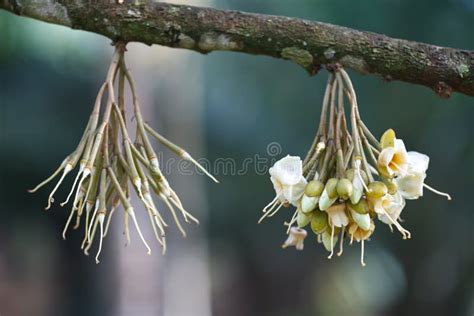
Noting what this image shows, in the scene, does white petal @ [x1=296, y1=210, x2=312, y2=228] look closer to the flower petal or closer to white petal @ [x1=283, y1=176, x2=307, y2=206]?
white petal @ [x1=283, y1=176, x2=307, y2=206]

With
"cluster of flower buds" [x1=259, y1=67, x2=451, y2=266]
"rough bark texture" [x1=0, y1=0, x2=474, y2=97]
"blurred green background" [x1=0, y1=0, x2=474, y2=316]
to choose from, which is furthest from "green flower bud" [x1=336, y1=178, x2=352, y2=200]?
"blurred green background" [x1=0, y1=0, x2=474, y2=316]

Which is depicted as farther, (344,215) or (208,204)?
(208,204)

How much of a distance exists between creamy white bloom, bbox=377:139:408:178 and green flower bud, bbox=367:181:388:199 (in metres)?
0.04

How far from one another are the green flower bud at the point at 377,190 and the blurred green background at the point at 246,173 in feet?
12.6

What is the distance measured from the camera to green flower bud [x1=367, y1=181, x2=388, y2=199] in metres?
1.12

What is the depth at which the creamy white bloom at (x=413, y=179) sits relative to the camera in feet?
3.89

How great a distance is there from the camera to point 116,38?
124 cm

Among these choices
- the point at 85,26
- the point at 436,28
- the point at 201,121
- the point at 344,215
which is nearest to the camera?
the point at 344,215

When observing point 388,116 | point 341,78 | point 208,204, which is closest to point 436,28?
point 388,116

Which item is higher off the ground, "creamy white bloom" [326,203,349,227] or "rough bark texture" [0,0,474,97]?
"rough bark texture" [0,0,474,97]

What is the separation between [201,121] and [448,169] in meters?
2.02

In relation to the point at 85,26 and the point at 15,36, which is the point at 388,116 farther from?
the point at 85,26

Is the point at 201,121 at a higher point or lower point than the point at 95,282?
higher

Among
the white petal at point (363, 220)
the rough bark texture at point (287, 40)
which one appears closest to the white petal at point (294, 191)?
the white petal at point (363, 220)
